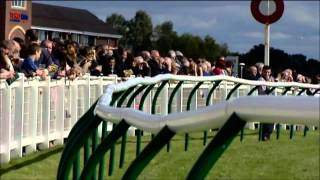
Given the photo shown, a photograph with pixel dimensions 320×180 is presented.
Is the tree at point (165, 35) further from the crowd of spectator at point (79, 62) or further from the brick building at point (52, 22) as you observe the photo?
the crowd of spectator at point (79, 62)

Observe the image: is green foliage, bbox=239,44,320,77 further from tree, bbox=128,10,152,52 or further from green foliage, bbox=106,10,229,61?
tree, bbox=128,10,152,52

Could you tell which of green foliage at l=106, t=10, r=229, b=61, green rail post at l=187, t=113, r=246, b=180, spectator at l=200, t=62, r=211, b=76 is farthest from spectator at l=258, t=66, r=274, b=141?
green foliage at l=106, t=10, r=229, b=61

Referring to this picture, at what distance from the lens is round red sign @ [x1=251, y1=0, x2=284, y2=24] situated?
16.8m

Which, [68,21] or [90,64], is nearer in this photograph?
[90,64]

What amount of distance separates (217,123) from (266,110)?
329mm

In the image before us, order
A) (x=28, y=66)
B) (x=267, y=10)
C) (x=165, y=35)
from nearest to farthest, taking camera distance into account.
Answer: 1. (x=28, y=66)
2. (x=267, y=10)
3. (x=165, y=35)

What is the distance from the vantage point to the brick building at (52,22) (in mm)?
80625

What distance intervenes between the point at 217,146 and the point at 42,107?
29.3ft

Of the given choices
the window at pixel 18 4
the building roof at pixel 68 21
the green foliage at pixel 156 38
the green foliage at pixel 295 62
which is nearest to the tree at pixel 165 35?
the green foliage at pixel 156 38

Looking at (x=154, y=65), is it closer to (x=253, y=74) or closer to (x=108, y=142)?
(x=253, y=74)

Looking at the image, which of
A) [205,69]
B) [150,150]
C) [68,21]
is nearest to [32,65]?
[205,69]

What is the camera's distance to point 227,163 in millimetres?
10438

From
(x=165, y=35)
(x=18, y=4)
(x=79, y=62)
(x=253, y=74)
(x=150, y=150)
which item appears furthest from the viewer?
(x=165, y=35)

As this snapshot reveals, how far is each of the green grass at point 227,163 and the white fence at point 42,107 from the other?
30 centimetres
